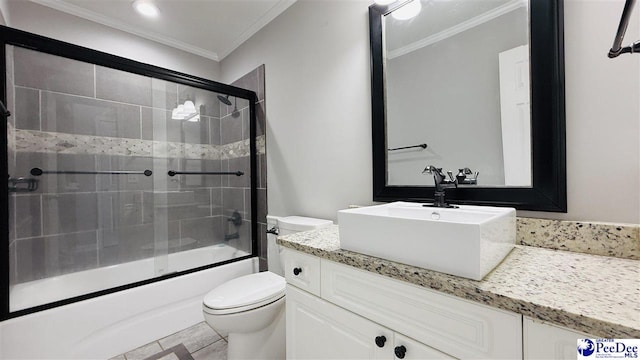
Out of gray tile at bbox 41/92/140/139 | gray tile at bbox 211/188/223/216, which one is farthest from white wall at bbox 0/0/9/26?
gray tile at bbox 211/188/223/216

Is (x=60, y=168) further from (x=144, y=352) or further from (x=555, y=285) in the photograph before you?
(x=555, y=285)

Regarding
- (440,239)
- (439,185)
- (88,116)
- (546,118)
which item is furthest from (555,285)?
(88,116)

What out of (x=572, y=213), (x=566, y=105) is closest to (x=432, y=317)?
(x=572, y=213)

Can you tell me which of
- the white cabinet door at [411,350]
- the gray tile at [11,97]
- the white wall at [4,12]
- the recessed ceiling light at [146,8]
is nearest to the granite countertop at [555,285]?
the white cabinet door at [411,350]

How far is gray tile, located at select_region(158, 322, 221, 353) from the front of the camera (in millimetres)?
1638

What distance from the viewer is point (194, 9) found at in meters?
1.97

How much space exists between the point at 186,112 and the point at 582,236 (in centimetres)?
249

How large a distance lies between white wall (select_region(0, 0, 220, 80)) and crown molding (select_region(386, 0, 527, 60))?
2189mm

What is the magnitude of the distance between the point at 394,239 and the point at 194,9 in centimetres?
226

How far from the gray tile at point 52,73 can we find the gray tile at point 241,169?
1.10 metres

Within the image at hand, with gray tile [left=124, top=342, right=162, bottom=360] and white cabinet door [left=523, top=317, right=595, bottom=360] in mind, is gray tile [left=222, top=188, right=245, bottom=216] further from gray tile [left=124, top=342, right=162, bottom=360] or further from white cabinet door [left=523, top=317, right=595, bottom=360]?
A: white cabinet door [left=523, top=317, right=595, bottom=360]

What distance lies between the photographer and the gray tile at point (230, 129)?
2.31 m

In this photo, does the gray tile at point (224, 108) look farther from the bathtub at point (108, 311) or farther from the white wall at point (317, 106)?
the bathtub at point (108, 311)

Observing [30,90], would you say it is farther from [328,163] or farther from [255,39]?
[328,163]
